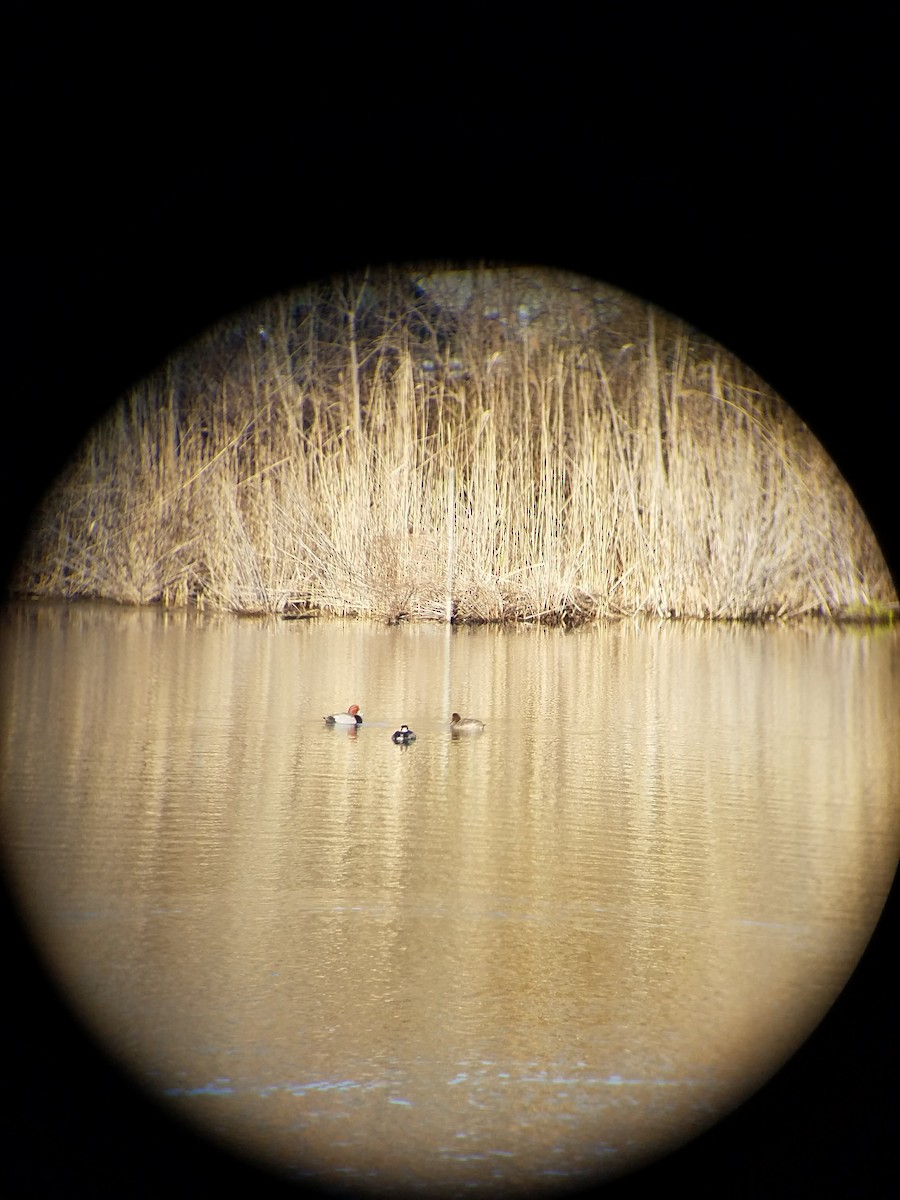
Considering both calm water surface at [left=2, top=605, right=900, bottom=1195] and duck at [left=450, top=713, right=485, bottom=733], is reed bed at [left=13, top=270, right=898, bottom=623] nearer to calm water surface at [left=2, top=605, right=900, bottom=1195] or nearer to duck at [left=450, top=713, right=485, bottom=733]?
calm water surface at [left=2, top=605, right=900, bottom=1195]

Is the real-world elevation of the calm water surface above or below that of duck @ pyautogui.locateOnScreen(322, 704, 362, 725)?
below

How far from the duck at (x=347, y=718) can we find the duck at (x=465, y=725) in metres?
0.24

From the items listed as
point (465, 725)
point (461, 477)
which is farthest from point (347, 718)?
point (461, 477)

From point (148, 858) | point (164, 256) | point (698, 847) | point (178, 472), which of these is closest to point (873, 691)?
point (698, 847)

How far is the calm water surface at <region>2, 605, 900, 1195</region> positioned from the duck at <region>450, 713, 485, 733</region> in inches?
1.5

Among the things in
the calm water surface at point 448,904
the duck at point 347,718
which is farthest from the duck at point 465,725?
the duck at point 347,718

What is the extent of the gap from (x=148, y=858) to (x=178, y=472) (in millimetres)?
3884

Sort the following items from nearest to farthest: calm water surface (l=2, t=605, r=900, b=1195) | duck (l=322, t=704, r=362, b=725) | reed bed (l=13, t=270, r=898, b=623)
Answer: calm water surface (l=2, t=605, r=900, b=1195)
duck (l=322, t=704, r=362, b=725)
reed bed (l=13, t=270, r=898, b=623)

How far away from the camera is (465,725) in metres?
2.92

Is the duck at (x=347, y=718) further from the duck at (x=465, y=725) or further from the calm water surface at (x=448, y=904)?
the duck at (x=465, y=725)

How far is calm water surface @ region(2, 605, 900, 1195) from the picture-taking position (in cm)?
114

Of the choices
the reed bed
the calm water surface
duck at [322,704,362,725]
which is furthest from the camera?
the reed bed

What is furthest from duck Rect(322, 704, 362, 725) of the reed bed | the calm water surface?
the reed bed

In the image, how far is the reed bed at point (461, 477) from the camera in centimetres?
518
